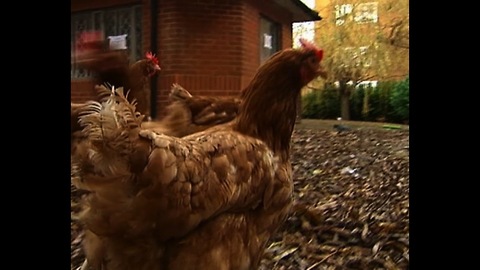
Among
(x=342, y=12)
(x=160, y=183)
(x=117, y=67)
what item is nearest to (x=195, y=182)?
(x=160, y=183)

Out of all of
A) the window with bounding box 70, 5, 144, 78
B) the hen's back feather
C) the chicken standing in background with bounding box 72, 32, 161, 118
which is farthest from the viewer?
the window with bounding box 70, 5, 144, 78

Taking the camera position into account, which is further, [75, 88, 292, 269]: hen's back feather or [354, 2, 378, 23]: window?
[354, 2, 378, 23]: window

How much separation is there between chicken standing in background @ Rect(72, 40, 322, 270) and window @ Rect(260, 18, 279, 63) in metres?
0.05

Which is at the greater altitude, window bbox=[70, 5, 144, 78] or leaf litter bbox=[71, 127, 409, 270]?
window bbox=[70, 5, 144, 78]

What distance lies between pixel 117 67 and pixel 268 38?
1.02ft

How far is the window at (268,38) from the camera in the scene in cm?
95

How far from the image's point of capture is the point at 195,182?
711 mm

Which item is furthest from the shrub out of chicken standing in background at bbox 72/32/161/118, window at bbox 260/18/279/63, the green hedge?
chicken standing in background at bbox 72/32/161/118

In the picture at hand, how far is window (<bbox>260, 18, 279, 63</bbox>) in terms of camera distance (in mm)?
947

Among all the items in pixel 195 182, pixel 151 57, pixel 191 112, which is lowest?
pixel 195 182

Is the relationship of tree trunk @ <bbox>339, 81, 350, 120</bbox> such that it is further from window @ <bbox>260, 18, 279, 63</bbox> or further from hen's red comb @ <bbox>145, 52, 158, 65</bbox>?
hen's red comb @ <bbox>145, 52, 158, 65</bbox>

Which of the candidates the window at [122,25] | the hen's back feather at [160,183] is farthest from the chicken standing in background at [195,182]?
the window at [122,25]

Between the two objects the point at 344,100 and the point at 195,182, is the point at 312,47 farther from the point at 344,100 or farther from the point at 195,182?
the point at 195,182
